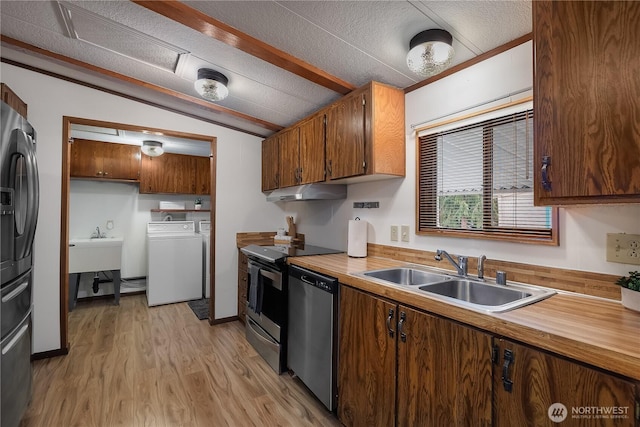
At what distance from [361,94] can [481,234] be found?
4.05 feet

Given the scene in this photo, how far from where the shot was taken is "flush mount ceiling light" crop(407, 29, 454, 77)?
1.56 m

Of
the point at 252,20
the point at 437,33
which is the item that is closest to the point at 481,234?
the point at 437,33

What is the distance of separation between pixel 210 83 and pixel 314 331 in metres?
2.00

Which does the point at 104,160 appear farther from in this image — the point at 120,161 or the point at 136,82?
the point at 136,82

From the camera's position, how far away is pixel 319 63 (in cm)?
200

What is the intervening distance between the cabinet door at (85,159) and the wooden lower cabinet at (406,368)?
4.00 metres

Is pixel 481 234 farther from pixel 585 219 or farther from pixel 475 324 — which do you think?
pixel 475 324

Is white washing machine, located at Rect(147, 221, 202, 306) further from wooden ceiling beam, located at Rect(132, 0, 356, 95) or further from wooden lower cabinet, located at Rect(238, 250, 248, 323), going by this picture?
wooden ceiling beam, located at Rect(132, 0, 356, 95)

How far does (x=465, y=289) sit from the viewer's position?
164 centimetres

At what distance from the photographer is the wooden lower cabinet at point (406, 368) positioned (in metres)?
1.10

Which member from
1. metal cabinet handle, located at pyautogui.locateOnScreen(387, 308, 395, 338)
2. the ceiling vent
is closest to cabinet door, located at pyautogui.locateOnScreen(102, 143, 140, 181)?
the ceiling vent

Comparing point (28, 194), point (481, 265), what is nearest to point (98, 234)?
point (28, 194)

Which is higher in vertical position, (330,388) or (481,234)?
(481,234)

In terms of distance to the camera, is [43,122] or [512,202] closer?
[512,202]
